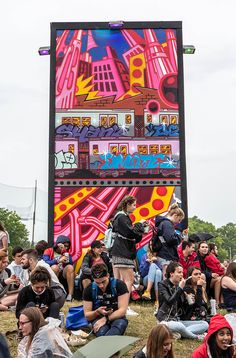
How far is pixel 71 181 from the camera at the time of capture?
12867 mm

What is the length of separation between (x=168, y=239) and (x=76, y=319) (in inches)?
83.4

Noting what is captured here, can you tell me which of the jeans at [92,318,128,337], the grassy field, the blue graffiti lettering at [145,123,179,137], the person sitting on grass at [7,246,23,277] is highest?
the blue graffiti lettering at [145,123,179,137]

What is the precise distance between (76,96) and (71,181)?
5.69ft

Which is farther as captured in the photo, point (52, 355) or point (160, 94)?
point (160, 94)

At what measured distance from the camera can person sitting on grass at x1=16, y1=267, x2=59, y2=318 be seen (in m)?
7.87

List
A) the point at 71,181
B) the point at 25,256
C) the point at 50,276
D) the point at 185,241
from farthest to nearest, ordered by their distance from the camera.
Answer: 1. the point at 71,181
2. the point at 185,241
3. the point at 25,256
4. the point at 50,276

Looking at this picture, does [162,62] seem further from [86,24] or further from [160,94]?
[86,24]

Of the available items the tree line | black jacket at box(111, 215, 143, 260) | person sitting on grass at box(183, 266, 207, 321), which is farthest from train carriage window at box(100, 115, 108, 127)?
the tree line

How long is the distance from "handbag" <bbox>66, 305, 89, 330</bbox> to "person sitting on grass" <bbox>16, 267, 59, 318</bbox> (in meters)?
0.62

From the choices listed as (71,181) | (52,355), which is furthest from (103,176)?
(52,355)

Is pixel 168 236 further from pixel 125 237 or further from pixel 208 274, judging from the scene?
pixel 208 274

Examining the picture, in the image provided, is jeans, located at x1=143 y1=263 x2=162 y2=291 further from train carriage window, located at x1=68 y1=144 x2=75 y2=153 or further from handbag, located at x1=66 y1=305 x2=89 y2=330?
train carriage window, located at x1=68 y1=144 x2=75 y2=153

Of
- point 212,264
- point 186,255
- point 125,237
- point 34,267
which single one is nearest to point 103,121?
point 186,255

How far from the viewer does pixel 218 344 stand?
6.18 metres
